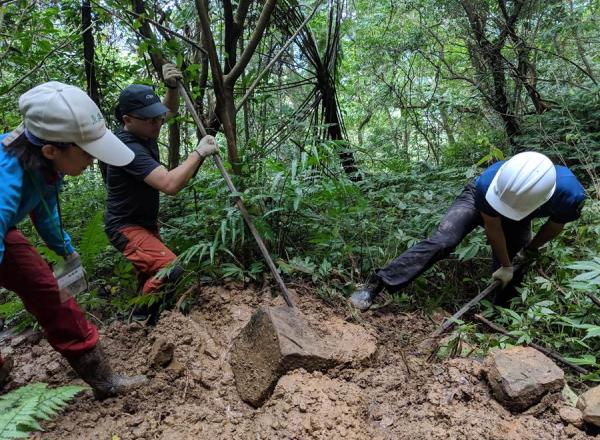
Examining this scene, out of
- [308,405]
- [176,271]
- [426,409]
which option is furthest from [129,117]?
[426,409]

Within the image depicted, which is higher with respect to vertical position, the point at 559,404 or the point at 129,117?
the point at 129,117

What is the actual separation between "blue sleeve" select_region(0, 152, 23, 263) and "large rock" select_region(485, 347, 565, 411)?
2218 millimetres

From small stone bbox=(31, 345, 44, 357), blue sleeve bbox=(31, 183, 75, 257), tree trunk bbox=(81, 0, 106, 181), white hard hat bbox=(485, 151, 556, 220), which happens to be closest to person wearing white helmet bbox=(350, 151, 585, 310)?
white hard hat bbox=(485, 151, 556, 220)

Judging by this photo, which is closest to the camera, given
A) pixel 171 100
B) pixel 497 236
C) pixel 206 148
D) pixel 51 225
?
pixel 51 225

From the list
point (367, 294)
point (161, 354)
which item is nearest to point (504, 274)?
point (367, 294)

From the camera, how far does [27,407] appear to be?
63.4 inches

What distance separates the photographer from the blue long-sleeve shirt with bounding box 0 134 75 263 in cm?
178

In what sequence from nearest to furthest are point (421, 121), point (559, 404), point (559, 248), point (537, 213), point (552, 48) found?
point (559, 404)
point (537, 213)
point (559, 248)
point (552, 48)
point (421, 121)

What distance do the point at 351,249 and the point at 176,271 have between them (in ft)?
4.31

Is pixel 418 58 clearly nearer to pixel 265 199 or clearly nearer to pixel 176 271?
pixel 265 199

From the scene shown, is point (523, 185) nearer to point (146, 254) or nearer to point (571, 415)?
point (571, 415)

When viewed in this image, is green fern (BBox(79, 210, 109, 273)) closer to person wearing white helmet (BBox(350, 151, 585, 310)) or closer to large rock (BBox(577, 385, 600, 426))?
person wearing white helmet (BBox(350, 151, 585, 310))

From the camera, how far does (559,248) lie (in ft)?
11.2

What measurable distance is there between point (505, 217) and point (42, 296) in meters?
2.96
